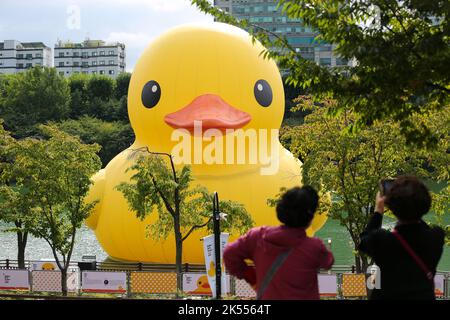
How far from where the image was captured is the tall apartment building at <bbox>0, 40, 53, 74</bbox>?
104500mm

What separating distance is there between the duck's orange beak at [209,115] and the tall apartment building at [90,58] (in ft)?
304

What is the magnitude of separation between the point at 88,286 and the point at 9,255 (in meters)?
9.18

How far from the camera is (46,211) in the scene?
14109mm

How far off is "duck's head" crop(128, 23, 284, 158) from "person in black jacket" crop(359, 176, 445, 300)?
1125 cm

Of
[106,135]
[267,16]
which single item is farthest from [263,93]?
[267,16]

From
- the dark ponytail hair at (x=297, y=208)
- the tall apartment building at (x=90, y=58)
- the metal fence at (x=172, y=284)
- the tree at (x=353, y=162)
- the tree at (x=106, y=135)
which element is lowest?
the metal fence at (x=172, y=284)

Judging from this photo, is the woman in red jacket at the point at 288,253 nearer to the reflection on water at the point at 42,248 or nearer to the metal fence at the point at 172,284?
the metal fence at the point at 172,284

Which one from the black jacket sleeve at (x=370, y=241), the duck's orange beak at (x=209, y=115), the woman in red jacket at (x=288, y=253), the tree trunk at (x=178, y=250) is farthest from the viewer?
the duck's orange beak at (x=209, y=115)

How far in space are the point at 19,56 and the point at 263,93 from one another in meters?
97.7

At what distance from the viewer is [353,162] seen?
12805 mm

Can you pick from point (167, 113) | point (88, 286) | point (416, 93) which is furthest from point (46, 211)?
point (416, 93)

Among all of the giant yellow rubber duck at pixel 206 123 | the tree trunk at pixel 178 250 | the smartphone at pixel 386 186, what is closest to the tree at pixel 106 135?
the giant yellow rubber duck at pixel 206 123

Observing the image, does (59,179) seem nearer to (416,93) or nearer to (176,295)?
(176,295)

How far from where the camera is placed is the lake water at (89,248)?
19.6 m
